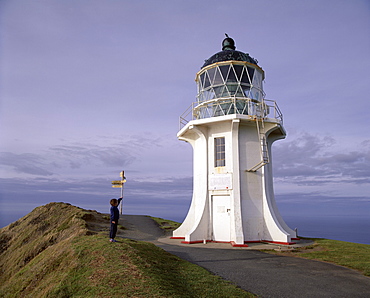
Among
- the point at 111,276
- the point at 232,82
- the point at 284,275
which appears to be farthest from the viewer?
Answer: the point at 232,82

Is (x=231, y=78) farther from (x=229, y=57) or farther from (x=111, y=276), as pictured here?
(x=111, y=276)

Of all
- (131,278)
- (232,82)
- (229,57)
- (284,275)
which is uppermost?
(229,57)

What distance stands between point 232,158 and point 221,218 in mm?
3759

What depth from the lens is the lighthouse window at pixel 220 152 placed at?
17.8 meters

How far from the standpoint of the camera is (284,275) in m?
8.80

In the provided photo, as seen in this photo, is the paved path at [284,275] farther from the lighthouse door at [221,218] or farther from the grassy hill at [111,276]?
the lighthouse door at [221,218]

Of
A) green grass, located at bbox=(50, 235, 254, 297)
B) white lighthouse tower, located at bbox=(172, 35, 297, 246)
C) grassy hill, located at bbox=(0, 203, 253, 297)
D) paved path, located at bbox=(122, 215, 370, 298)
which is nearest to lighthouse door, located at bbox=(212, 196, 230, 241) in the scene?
white lighthouse tower, located at bbox=(172, 35, 297, 246)

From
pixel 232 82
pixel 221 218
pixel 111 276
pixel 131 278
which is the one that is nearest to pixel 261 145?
pixel 232 82

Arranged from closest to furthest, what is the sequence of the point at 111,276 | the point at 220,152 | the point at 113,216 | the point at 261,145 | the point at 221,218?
the point at 111,276 → the point at 113,216 → the point at 221,218 → the point at 261,145 → the point at 220,152

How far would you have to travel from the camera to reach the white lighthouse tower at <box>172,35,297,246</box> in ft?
55.1

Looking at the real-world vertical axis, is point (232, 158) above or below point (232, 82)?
below

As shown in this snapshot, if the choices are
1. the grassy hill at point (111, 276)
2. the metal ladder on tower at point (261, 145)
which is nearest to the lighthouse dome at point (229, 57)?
the metal ladder on tower at point (261, 145)

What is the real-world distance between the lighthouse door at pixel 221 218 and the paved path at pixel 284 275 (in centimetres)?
452

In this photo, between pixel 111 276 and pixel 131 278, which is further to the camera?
pixel 111 276
